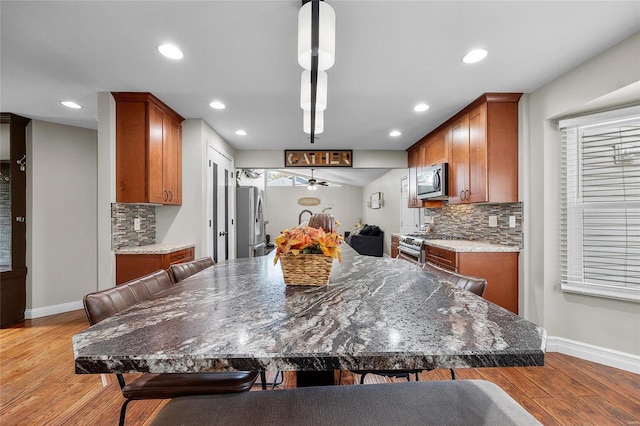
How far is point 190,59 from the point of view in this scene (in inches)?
82.0

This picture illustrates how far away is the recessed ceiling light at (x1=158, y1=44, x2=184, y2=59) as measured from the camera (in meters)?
1.92

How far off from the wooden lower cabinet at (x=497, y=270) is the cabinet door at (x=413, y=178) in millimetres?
1788

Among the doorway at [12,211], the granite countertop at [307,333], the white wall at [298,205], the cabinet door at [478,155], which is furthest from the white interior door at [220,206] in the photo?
the white wall at [298,205]

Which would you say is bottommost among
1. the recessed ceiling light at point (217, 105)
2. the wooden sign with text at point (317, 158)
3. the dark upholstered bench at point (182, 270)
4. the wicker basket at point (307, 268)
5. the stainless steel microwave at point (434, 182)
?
the dark upholstered bench at point (182, 270)

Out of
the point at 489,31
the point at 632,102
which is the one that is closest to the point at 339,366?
the point at 489,31

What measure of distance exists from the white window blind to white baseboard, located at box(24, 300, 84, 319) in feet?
17.4

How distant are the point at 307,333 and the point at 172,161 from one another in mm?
3005

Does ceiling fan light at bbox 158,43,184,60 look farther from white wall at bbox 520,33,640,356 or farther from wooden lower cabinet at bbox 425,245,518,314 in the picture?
white wall at bbox 520,33,640,356

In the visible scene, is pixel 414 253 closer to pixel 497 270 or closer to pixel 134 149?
pixel 497 270

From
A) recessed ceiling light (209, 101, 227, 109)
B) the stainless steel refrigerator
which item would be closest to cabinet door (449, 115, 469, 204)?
recessed ceiling light (209, 101, 227, 109)

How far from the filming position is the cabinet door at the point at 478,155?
2.76 metres

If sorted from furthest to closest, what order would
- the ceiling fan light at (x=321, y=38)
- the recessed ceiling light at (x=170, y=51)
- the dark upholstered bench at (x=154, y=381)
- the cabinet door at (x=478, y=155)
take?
the cabinet door at (x=478, y=155), the recessed ceiling light at (x=170, y=51), the ceiling fan light at (x=321, y=38), the dark upholstered bench at (x=154, y=381)

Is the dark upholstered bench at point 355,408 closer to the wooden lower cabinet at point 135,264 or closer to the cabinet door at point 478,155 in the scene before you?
the wooden lower cabinet at point 135,264

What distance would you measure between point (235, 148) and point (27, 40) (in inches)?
117
